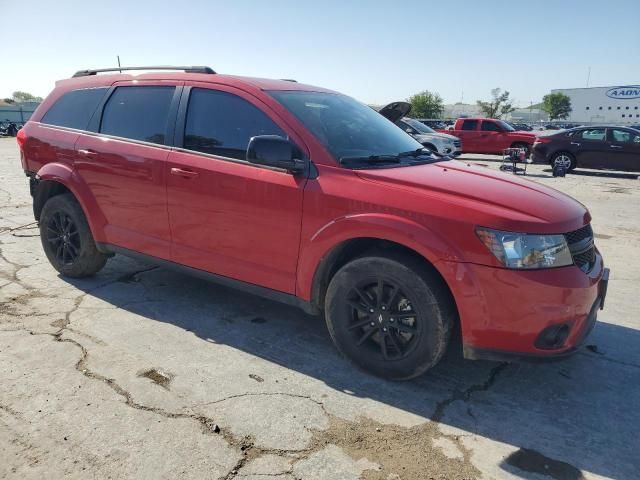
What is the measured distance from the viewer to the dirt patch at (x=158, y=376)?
2992 millimetres

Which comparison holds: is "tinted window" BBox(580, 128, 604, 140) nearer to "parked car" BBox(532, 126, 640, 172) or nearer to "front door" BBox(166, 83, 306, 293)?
"parked car" BBox(532, 126, 640, 172)

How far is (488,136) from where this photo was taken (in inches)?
795

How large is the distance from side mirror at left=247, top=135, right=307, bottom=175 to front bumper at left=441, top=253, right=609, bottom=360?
1147 mm

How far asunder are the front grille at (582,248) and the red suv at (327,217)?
0.05ft

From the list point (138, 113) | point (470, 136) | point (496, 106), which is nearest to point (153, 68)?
point (138, 113)

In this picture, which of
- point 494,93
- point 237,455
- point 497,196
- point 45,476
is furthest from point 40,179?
point 494,93

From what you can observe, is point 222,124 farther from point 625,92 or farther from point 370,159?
point 625,92

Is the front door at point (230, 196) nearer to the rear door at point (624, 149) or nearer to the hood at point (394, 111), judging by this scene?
the hood at point (394, 111)

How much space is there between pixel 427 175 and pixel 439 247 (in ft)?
2.14

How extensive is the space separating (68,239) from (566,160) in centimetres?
1494

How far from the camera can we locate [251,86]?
11.8ft

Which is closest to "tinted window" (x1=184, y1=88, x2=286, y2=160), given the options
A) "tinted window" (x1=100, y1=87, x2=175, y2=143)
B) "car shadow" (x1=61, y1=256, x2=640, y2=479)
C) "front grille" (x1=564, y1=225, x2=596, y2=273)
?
"tinted window" (x1=100, y1=87, x2=175, y2=143)

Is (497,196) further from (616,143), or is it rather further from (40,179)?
(616,143)

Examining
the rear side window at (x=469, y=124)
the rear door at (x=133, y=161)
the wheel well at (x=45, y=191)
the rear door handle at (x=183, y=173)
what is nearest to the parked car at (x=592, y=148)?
the rear side window at (x=469, y=124)
